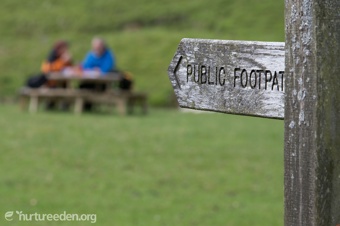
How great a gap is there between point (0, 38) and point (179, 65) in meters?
27.1


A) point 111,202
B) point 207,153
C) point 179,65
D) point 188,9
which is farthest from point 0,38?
point 179,65

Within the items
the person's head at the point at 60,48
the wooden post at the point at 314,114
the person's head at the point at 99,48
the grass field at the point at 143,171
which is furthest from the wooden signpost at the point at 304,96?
the person's head at the point at 60,48

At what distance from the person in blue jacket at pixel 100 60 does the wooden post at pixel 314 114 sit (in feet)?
52.8

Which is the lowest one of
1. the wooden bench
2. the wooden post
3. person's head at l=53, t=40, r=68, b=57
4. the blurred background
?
the wooden bench

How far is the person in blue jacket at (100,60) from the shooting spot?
1848cm

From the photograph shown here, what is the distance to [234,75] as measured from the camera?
2711mm

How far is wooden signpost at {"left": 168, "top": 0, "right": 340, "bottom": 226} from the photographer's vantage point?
2.36 meters

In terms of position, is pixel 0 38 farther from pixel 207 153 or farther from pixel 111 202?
pixel 111 202

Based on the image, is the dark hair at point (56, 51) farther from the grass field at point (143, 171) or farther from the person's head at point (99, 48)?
the grass field at point (143, 171)

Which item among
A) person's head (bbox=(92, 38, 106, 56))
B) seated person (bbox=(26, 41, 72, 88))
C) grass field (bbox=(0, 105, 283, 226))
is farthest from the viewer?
seated person (bbox=(26, 41, 72, 88))

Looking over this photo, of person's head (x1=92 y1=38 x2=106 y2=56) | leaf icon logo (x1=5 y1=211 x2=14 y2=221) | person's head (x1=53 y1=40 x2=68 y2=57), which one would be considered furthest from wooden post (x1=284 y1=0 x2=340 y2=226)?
person's head (x1=53 y1=40 x2=68 y2=57)

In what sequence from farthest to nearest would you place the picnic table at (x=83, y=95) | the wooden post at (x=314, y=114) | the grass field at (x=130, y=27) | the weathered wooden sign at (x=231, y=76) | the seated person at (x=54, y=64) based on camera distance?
the grass field at (x=130, y=27)
the seated person at (x=54, y=64)
the picnic table at (x=83, y=95)
the weathered wooden sign at (x=231, y=76)
the wooden post at (x=314, y=114)

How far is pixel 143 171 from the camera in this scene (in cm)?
1070

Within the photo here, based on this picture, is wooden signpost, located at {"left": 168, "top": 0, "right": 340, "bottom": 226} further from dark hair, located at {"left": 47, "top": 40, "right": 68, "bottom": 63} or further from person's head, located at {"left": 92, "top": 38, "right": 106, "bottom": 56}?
dark hair, located at {"left": 47, "top": 40, "right": 68, "bottom": 63}
